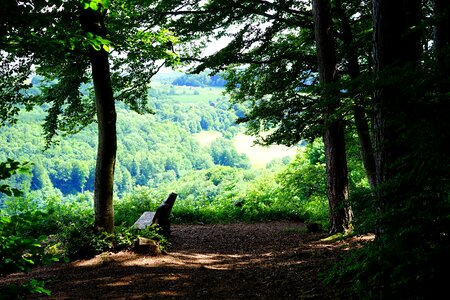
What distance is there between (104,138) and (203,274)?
3182mm

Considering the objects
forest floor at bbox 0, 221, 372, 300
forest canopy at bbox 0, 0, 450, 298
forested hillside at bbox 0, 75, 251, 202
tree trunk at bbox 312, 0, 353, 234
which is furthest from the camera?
forested hillside at bbox 0, 75, 251, 202

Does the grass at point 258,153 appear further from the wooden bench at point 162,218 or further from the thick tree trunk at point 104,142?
the thick tree trunk at point 104,142

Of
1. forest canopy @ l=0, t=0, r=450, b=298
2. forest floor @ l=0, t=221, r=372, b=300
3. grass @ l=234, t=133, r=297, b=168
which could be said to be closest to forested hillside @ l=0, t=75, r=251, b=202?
grass @ l=234, t=133, r=297, b=168

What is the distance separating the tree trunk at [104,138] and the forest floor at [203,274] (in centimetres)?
82

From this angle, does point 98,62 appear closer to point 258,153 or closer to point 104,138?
point 104,138

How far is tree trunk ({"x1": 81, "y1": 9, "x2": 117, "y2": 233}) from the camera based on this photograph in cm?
706

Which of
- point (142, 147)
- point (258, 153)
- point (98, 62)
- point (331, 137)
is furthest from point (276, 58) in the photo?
point (258, 153)

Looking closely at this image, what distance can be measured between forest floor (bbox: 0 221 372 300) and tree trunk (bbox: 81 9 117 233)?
0.82 m

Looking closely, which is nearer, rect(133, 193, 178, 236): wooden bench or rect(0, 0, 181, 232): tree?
rect(0, 0, 181, 232): tree

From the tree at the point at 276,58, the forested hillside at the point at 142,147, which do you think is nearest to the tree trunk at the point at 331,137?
the tree at the point at 276,58

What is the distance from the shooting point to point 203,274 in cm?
608

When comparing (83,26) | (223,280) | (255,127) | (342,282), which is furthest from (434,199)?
(255,127)

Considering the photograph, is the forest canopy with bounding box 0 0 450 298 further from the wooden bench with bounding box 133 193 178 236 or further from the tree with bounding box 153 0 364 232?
the wooden bench with bounding box 133 193 178 236

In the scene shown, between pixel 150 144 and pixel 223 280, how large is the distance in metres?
112
